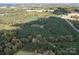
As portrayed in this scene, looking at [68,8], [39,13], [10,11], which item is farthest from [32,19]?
[68,8]

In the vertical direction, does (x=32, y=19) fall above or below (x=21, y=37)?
above

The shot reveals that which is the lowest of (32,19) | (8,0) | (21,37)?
(21,37)

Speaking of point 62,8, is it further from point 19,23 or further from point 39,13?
point 19,23

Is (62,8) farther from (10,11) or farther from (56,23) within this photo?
(10,11)

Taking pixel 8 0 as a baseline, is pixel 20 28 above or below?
below

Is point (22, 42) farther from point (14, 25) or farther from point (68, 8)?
point (68, 8)
